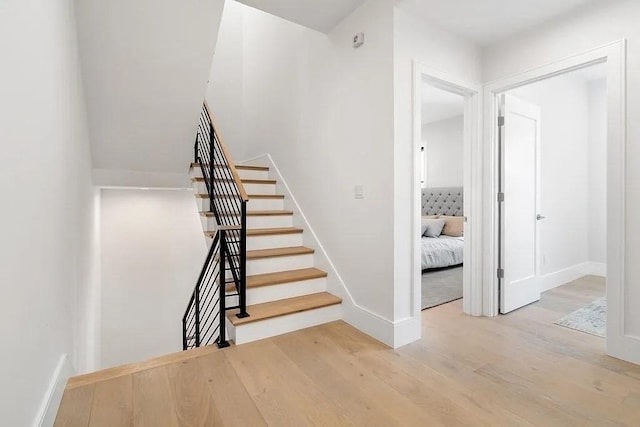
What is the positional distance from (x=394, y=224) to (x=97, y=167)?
3240mm

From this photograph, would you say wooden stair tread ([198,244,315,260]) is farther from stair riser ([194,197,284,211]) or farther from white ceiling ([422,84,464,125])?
white ceiling ([422,84,464,125])

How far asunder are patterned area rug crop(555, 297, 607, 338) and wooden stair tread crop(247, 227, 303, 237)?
99.5 inches

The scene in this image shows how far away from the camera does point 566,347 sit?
2232 millimetres

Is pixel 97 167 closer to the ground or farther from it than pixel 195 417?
farther from it

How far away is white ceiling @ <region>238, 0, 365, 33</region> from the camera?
234 centimetres

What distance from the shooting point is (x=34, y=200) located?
4.00 feet

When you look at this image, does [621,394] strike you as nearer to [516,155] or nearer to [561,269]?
[516,155]

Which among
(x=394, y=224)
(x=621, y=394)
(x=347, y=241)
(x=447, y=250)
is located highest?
(x=394, y=224)

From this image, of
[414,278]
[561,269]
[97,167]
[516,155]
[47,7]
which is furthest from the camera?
[561,269]

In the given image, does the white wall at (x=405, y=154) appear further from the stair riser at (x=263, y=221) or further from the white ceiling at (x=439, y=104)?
the white ceiling at (x=439, y=104)

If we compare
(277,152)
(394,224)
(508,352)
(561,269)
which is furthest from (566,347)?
(277,152)

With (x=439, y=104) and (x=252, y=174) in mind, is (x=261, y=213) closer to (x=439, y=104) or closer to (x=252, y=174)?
(x=252, y=174)

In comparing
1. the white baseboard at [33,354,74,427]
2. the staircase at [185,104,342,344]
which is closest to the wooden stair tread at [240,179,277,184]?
the staircase at [185,104,342,344]

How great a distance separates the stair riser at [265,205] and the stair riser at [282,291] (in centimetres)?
118
